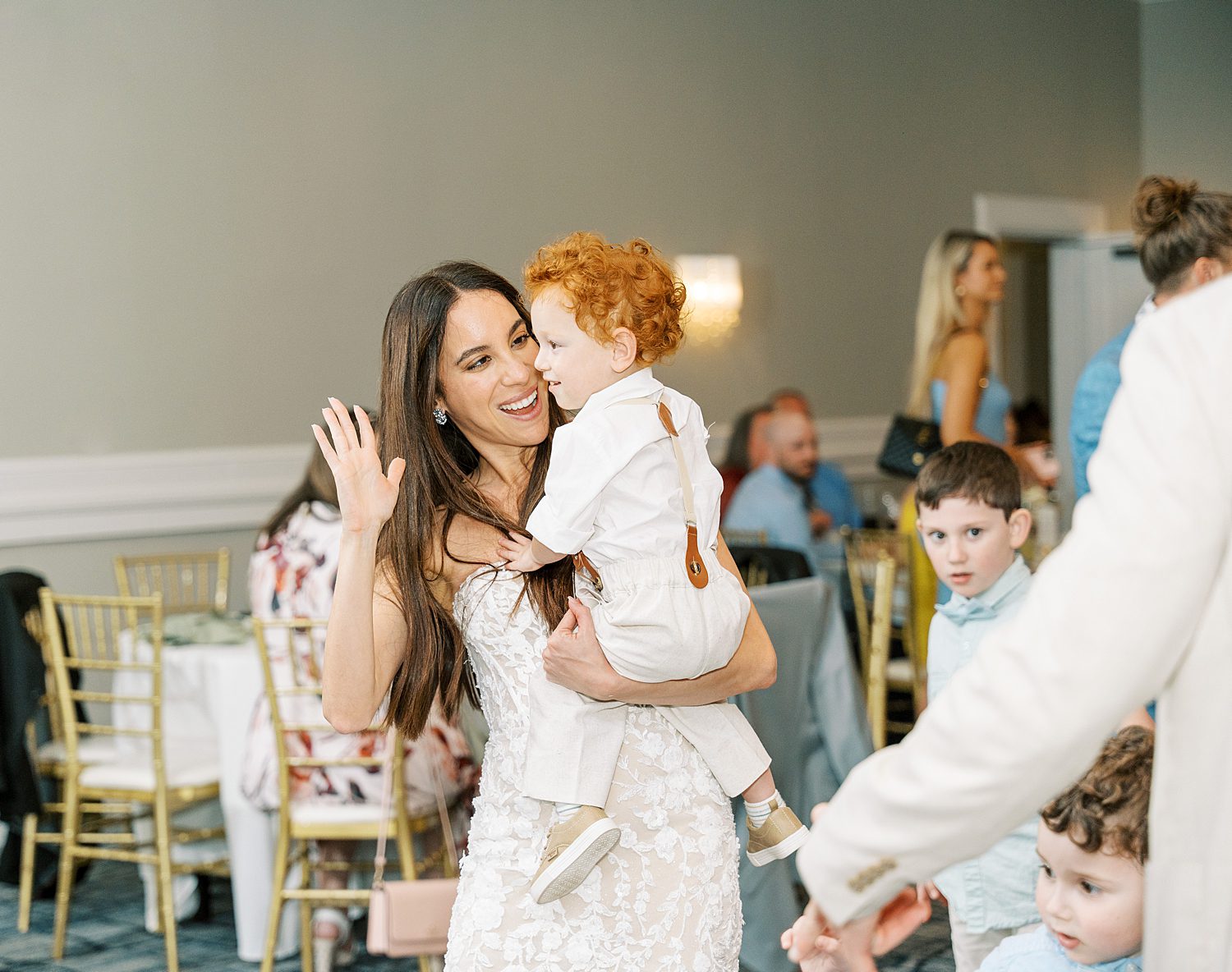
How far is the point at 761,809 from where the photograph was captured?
1889 millimetres

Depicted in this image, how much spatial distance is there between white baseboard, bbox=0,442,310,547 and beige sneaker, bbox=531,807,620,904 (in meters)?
4.07

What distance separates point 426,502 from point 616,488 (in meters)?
0.30

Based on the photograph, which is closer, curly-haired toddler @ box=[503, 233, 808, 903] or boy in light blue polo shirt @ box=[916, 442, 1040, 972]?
curly-haired toddler @ box=[503, 233, 808, 903]

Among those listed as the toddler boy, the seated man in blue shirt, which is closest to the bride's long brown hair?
the toddler boy

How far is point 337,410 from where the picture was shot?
1.76 metres

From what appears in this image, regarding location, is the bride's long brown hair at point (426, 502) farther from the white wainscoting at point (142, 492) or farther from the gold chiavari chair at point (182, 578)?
the white wainscoting at point (142, 492)

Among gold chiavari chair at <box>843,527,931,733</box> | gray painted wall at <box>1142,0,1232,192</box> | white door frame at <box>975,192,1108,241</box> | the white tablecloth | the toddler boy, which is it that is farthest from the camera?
gray painted wall at <box>1142,0,1232,192</box>

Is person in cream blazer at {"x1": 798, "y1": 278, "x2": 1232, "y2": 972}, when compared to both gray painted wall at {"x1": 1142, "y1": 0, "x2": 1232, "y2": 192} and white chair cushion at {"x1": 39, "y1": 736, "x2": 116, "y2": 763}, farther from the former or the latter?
gray painted wall at {"x1": 1142, "y1": 0, "x2": 1232, "y2": 192}

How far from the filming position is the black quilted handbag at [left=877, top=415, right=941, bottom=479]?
5.36 meters

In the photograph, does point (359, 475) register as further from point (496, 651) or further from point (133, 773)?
point (133, 773)

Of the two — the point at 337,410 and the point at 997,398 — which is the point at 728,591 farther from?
the point at 997,398

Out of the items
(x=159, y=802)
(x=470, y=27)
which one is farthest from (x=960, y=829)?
(x=470, y=27)

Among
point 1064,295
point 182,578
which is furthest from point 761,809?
point 1064,295

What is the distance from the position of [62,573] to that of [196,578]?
0.52 metres
